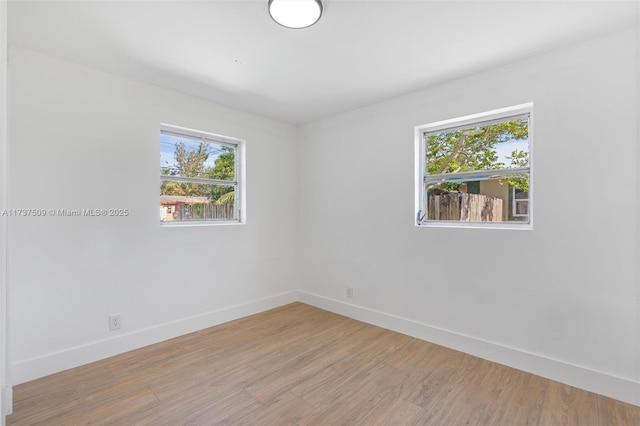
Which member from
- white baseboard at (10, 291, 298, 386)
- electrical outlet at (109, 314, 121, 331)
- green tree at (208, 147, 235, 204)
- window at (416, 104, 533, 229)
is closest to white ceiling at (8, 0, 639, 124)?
window at (416, 104, 533, 229)

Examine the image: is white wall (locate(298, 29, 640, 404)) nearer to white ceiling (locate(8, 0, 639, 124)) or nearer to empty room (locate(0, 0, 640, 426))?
empty room (locate(0, 0, 640, 426))

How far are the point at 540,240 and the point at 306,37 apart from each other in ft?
7.72

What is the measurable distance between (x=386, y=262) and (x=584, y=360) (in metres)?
1.72

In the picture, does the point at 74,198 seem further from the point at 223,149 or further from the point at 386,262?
the point at 386,262

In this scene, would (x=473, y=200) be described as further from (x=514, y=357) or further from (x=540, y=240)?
(x=514, y=357)

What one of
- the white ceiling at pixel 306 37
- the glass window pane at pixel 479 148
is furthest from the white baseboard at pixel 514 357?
the white ceiling at pixel 306 37

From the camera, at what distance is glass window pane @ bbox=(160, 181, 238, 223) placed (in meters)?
3.16

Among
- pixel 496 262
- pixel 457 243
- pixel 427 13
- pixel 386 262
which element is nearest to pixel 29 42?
pixel 427 13

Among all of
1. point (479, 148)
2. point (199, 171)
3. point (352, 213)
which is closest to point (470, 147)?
point (479, 148)

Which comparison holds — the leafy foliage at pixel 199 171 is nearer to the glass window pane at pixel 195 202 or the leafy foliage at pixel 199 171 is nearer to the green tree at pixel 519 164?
the glass window pane at pixel 195 202

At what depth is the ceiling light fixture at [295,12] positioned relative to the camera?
5.88 ft

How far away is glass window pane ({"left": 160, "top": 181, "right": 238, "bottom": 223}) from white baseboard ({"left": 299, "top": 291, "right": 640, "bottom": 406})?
75.7 inches

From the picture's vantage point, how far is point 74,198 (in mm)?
2500

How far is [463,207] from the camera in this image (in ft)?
9.61
